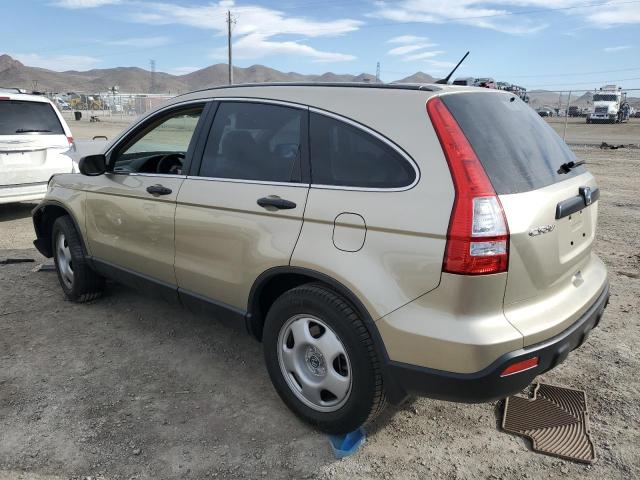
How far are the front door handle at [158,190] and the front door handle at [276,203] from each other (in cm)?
89

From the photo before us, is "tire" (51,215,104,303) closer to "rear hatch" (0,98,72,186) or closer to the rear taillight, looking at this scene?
"rear hatch" (0,98,72,186)

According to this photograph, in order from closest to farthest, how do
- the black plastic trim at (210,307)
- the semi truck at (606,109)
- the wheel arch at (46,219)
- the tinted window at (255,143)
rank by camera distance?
1. the tinted window at (255,143)
2. the black plastic trim at (210,307)
3. the wheel arch at (46,219)
4. the semi truck at (606,109)

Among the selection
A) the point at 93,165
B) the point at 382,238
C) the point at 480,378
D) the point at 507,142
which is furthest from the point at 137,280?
the point at 507,142

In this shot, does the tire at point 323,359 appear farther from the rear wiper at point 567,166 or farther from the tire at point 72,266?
the tire at point 72,266

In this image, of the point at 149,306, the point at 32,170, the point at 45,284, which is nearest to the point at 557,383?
the point at 149,306

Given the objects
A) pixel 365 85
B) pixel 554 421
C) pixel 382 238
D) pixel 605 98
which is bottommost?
pixel 554 421

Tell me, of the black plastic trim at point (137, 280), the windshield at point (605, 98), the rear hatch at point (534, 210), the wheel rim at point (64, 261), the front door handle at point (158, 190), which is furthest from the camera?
the windshield at point (605, 98)

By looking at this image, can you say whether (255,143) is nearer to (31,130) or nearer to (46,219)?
(46,219)

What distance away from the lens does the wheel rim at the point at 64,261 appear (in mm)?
4666

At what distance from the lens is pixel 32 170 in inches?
298

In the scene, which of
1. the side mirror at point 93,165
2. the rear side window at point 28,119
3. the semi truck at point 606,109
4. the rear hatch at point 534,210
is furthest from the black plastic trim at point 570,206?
the semi truck at point 606,109

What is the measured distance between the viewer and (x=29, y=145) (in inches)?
296

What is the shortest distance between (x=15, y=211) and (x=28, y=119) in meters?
1.87

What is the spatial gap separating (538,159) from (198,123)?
211 centimetres
